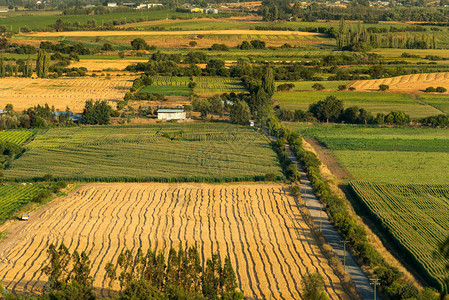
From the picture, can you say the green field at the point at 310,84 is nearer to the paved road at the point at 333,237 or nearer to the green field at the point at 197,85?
the green field at the point at 197,85

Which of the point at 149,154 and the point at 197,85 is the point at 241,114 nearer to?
the point at 149,154

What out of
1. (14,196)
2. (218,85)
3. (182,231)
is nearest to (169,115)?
(218,85)

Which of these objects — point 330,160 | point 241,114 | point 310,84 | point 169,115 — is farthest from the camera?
point 310,84

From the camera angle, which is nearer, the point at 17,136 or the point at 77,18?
the point at 17,136

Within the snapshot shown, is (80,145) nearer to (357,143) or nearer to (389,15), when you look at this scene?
(357,143)

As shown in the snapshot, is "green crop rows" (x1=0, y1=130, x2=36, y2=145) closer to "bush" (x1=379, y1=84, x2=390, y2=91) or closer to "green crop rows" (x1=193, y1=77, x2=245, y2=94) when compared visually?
"green crop rows" (x1=193, y1=77, x2=245, y2=94)

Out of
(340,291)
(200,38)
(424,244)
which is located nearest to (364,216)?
(424,244)
